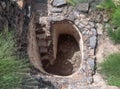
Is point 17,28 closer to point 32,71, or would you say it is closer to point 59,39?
point 32,71

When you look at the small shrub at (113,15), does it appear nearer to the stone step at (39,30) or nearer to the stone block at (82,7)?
the stone block at (82,7)

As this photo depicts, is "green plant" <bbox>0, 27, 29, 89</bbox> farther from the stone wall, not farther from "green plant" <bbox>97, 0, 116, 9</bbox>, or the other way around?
"green plant" <bbox>97, 0, 116, 9</bbox>

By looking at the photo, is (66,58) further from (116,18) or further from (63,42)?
(116,18)

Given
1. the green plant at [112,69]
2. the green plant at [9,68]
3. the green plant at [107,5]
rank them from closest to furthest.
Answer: the green plant at [9,68] < the green plant at [112,69] < the green plant at [107,5]

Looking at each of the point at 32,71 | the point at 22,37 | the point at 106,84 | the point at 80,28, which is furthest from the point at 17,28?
the point at 106,84

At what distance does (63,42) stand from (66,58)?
0.32 m

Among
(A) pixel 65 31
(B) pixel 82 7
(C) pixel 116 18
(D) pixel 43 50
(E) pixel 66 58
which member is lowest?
(E) pixel 66 58

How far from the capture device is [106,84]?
513 centimetres

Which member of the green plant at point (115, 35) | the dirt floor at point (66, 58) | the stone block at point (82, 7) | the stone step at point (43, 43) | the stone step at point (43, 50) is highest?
the stone block at point (82, 7)

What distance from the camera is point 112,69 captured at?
5.19 m

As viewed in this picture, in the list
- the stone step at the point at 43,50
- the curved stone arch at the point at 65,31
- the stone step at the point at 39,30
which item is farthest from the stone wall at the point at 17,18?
the stone step at the point at 43,50

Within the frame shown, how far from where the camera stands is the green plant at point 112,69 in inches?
200

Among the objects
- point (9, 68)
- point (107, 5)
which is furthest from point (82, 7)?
point (9, 68)

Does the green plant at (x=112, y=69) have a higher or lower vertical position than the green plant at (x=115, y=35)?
lower
